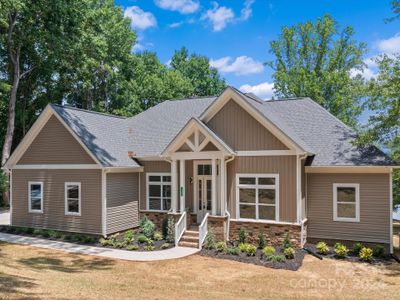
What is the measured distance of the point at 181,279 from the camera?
11984 millimetres

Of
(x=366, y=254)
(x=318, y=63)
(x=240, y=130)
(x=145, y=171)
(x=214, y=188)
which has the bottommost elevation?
(x=366, y=254)

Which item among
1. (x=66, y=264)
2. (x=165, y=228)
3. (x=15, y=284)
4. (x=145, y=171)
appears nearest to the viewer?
(x=15, y=284)

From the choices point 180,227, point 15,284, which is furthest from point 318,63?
point 15,284

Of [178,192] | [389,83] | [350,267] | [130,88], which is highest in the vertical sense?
[130,88]

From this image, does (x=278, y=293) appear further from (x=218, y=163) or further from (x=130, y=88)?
(x=130, y=88)

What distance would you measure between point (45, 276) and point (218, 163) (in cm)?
879

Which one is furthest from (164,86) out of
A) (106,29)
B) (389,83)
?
(389,83)

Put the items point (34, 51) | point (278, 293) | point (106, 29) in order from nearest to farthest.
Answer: point (278, 293)
point (34, 51)
point (106, 29)

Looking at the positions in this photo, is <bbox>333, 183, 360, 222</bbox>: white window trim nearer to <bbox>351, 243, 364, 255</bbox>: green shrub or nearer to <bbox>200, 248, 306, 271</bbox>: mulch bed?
<bbox>351, 243, 364, 255</bbox>: green shrub

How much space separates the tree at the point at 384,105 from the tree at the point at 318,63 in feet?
49.5

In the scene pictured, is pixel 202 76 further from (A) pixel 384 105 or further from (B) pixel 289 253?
(B) pixel 289 253

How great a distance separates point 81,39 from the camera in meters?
24.1

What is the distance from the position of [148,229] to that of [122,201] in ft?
6.85

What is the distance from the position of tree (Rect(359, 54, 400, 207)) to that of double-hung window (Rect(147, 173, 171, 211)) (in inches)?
376
